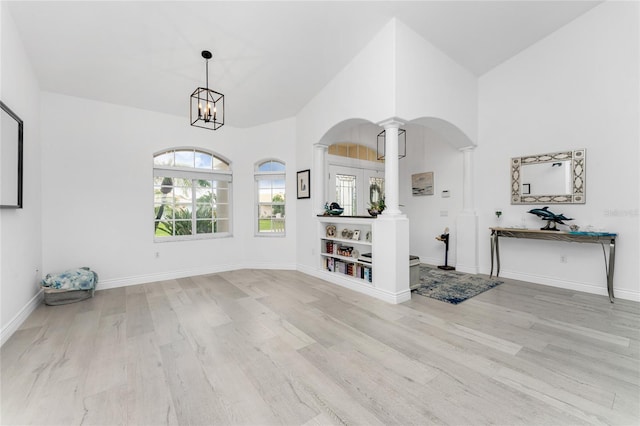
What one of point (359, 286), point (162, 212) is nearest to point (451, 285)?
point (359, 286)

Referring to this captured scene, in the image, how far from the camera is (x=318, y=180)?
4.95m

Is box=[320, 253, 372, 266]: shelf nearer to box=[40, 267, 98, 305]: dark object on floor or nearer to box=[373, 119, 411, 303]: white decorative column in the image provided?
box=[373, 119, 411, 303]: white decorative column

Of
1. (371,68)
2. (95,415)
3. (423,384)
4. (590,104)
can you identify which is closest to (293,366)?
A: (423,384)

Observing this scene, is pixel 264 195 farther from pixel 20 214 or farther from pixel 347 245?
pixel 20 214

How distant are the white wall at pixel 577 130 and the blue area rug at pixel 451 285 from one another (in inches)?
24.2

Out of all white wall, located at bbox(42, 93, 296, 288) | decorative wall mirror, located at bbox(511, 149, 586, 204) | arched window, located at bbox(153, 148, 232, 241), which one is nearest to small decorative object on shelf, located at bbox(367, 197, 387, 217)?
white wall, located at bbox(42, 93, 296, 288)

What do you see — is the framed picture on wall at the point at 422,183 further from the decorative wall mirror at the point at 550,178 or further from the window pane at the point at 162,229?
the window pane at the point at 162,229

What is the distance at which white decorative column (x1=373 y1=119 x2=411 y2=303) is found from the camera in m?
3.56

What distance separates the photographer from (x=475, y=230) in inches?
195

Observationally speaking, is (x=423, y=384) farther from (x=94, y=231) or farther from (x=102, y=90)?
(x=102, y=90)

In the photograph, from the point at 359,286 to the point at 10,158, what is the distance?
417cm

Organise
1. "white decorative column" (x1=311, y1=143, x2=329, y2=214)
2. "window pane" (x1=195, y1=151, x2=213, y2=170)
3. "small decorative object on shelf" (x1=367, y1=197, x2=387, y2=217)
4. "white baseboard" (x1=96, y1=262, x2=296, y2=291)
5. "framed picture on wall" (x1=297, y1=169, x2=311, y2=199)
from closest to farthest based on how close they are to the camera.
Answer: "small decorative object on shelf" (x1=367, y1=197, x2=387, y2=217)
"white baseboard" (x1=96, y1=262, x2=296, y2=291)
"white decorative column" (x1=311, y1=143, x2=329, y2=214)
"framed picture on wall" (x1=297, y1=169, x2=311, y2=199)
"window pane" (x1=195, y1=151, x2=213, y2=170)

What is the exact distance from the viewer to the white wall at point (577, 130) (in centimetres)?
353

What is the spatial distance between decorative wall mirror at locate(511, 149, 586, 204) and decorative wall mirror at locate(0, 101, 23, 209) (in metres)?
6.41
